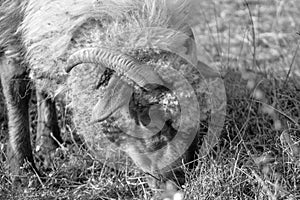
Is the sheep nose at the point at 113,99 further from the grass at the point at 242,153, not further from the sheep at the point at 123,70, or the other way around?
the grass at the point at 242,153

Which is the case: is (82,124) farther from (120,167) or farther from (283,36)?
(283,36)

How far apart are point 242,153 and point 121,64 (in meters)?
1.00

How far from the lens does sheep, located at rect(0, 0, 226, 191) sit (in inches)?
156

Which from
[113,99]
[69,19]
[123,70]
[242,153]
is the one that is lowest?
[242,153]

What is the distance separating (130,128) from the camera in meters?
4.08

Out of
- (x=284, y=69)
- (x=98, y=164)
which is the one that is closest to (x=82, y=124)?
(x=98, y=164)

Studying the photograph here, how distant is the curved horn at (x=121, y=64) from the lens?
3.89 m

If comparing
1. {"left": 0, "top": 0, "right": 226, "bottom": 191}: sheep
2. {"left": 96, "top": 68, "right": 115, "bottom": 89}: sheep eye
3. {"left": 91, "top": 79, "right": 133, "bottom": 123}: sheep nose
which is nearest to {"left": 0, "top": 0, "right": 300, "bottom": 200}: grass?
{"left": 0, "top": 0, "right": 226, "bottom": 191}: sheep

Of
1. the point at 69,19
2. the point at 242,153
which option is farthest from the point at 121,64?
the point at 242,153

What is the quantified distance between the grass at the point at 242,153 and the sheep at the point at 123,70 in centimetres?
15

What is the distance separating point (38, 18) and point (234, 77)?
1.81 metres

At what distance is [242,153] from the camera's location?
14.2 ft

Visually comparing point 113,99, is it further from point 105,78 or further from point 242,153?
point 242,153

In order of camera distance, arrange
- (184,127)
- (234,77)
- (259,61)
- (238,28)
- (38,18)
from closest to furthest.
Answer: (184,127)
(38,18)
(234,77)
(259,61)
(238,28)
